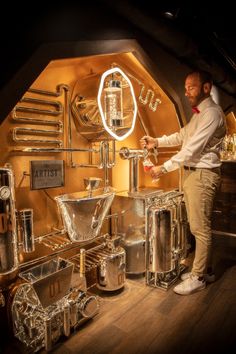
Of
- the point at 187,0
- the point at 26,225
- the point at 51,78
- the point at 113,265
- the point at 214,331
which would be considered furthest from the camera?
the point at 187,0

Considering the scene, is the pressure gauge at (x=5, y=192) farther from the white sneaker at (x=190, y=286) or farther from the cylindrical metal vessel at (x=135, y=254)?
the white sneaker at (x=190, y=286)

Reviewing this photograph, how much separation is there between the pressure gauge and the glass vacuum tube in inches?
40.4

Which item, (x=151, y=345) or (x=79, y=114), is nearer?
(x=151, y=345)

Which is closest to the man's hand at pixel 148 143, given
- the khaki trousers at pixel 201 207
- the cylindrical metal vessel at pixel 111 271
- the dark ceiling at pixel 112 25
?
the khaki trousers at pixel 201 207

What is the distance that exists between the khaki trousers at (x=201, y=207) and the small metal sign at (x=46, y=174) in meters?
1.21

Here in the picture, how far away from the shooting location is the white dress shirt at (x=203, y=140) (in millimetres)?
2328

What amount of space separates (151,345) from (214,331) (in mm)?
503

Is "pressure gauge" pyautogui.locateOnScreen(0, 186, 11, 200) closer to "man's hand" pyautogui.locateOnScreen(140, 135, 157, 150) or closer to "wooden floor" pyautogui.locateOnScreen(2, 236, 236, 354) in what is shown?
"wooden floor" pyautogui.locateOnScreen(2, 236, 236, 354)

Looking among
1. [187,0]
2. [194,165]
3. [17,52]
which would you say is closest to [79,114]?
[17,52]

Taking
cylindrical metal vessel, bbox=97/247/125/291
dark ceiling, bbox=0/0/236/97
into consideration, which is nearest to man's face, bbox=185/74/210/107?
dark ceiling, bbox=0/0/236/97

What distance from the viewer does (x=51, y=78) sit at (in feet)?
7.25

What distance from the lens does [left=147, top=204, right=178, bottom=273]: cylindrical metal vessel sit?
247 cm

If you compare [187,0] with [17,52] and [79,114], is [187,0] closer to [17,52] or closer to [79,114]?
[79,114]

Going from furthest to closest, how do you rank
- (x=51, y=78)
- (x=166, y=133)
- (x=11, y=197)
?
(x=166, y=133), (x=51, y=78), (x=11, y=197)
